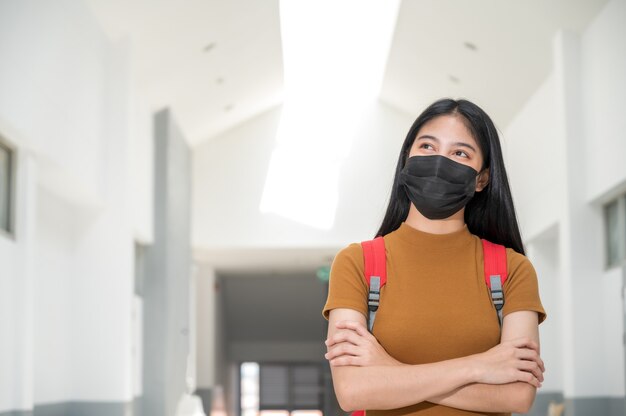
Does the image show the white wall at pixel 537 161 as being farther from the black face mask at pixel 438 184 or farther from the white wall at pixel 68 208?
the black face mask at pixel 438 184

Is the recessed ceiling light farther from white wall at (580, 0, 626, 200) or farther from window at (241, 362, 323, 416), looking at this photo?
window at (241, 362, 323, 416)

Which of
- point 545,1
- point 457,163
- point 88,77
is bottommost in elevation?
point 457,163

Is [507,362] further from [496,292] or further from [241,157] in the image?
[241,157]

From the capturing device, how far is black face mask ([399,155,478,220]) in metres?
2.10

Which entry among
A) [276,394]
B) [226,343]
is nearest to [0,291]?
[226,343]

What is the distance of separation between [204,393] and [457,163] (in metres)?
20.3

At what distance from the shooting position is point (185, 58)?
546 inches

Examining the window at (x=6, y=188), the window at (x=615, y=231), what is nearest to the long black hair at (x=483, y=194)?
the window at (x=6, y=188)

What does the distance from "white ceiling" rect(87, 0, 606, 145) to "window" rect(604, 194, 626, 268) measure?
7.01 ft

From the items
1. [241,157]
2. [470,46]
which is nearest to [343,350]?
[470,46]

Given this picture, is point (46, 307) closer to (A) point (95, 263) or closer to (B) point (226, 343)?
(A) point (95, 263)

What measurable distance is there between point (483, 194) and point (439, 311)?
363mm

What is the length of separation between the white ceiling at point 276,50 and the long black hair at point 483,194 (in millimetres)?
9249

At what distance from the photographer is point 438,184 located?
2.09 m
